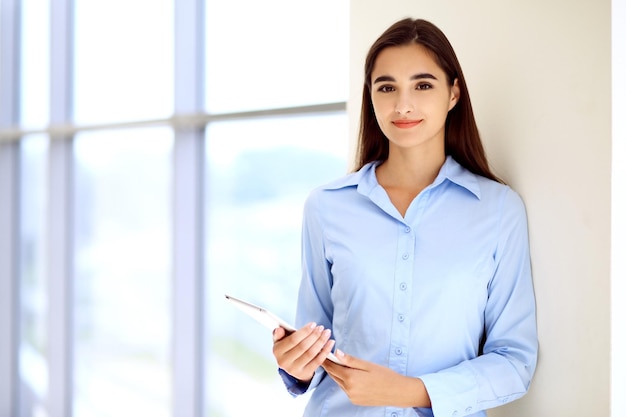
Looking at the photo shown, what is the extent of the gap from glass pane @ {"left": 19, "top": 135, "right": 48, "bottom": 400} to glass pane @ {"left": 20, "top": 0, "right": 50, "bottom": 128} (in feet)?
0.51

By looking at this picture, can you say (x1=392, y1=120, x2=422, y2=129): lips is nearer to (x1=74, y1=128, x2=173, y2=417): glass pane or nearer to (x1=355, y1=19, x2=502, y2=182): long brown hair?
(x1=355, y1=19, x2=502, y2=182): long brown hair

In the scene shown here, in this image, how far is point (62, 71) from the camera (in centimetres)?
459

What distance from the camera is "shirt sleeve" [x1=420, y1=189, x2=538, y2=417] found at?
5.35ft

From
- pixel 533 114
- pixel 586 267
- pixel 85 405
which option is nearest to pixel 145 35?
pixel 85 405

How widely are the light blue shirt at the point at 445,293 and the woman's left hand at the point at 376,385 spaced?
0.11 ft

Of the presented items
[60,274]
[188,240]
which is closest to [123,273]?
[60,274]

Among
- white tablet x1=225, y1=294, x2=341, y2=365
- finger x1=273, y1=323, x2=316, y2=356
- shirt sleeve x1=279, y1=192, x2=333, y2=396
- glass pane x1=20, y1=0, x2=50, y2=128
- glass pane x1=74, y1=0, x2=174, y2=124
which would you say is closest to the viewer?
white tablet x1=225, y1=294, x2=341, y2=365

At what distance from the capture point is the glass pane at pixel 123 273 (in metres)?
4.14

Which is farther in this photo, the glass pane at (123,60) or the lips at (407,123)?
the glass pane at (123,60)

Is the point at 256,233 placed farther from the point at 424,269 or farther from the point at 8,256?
the point at 8,256

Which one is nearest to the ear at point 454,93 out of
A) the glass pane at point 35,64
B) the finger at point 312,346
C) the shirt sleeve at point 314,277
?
the shirt sleeve at point 314,277

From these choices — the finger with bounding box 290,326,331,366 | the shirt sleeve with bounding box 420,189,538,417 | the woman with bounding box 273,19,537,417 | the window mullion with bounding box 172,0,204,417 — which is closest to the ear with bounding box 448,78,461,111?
the woman with bounding box 273,19,537,417

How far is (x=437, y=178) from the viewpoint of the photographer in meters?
1.77

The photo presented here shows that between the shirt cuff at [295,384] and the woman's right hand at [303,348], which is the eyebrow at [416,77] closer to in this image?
the woman's right hand at [303,348]
